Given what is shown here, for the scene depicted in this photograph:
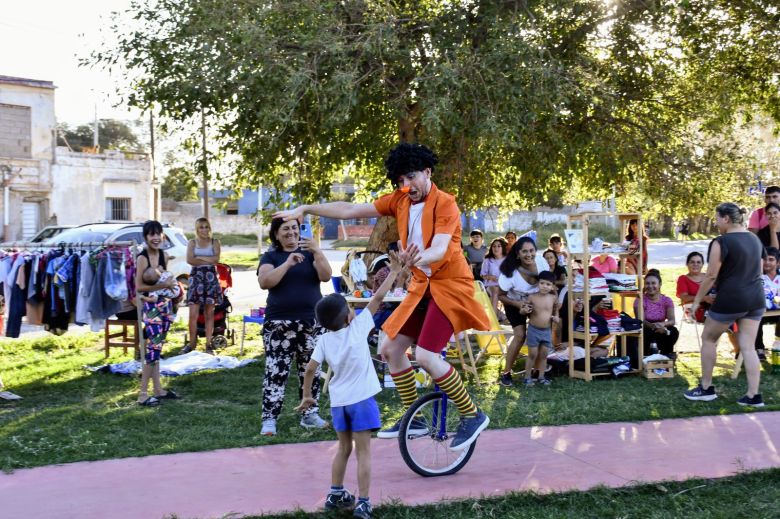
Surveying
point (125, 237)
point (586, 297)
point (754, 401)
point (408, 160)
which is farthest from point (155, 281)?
point (125, 237)

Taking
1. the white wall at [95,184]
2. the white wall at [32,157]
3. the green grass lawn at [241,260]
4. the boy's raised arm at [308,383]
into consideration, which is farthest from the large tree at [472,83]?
the white wall at [95,184]

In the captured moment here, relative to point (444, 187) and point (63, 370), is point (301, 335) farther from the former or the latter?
point (444, 187)

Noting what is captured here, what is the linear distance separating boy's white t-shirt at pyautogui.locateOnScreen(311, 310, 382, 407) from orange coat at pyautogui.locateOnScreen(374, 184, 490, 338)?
523mm

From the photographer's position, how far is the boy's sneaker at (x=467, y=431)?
18.8 feet

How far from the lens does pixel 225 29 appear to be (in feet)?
33.7

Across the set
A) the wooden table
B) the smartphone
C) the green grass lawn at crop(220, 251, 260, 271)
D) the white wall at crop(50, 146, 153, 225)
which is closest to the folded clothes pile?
the wooden table

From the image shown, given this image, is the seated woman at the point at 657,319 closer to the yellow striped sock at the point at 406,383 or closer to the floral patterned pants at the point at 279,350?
the floral patterned pants at the point at 279,350

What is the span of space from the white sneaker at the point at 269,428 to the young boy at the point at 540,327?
10.9 feet

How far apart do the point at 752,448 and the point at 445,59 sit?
5.84 metres

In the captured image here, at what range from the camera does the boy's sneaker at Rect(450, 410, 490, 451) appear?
5.72m

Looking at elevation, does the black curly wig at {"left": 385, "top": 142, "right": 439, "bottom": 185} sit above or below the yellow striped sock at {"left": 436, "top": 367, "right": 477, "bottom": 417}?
above

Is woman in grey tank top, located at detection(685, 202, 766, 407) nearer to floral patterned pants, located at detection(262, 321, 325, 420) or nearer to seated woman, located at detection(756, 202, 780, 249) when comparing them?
seated woman, located at detection(756, 202, 780, 249)

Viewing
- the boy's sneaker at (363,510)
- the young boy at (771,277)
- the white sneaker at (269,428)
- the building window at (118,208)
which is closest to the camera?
the boy's sneaker at (363,510)

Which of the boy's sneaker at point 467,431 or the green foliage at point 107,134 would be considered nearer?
the boy's sneaker at point 467,431
